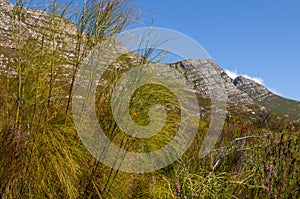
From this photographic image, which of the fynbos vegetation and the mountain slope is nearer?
the fynbos vegetation

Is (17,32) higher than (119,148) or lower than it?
higher

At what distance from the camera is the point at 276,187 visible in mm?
3832

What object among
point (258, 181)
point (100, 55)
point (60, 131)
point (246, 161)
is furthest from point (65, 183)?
point (246, 161)

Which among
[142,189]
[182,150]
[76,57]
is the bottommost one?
[142,189]

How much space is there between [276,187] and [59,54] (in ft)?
7.83

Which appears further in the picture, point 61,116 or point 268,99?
point 268,99

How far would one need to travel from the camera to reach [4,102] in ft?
10.0

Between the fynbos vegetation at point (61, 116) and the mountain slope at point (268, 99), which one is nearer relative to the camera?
the fynbos vegetation at point (61, 116)

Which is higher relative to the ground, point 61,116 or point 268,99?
point 268,99

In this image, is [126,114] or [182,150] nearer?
[126,114]

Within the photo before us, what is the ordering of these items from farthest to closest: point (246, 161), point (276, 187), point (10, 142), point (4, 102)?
point (246, 161)
point (276, 187)
point (4, 102)
point (10, 142)

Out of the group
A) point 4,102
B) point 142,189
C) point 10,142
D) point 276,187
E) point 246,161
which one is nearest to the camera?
point 10,142

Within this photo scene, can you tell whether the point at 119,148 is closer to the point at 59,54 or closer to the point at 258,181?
the point at 59,54

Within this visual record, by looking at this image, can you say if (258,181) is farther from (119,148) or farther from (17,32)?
(17,32)
